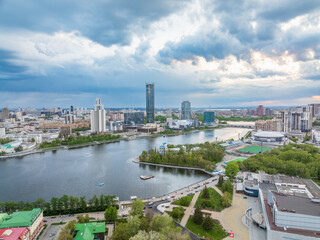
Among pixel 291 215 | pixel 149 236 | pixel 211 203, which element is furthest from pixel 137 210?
pixel 291 215

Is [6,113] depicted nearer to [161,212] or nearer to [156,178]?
[156,178]

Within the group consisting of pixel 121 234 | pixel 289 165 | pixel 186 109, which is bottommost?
pixel 121 234

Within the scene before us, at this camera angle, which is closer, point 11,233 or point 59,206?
point 11,233

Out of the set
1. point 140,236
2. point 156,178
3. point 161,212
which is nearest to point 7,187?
point 156,178

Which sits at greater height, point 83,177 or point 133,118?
point 133,118

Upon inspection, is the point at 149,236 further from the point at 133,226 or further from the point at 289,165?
the point at 289,165

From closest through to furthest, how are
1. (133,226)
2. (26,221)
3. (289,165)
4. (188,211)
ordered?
(133,226) → (26,221) → (188,211) → (289,165)
